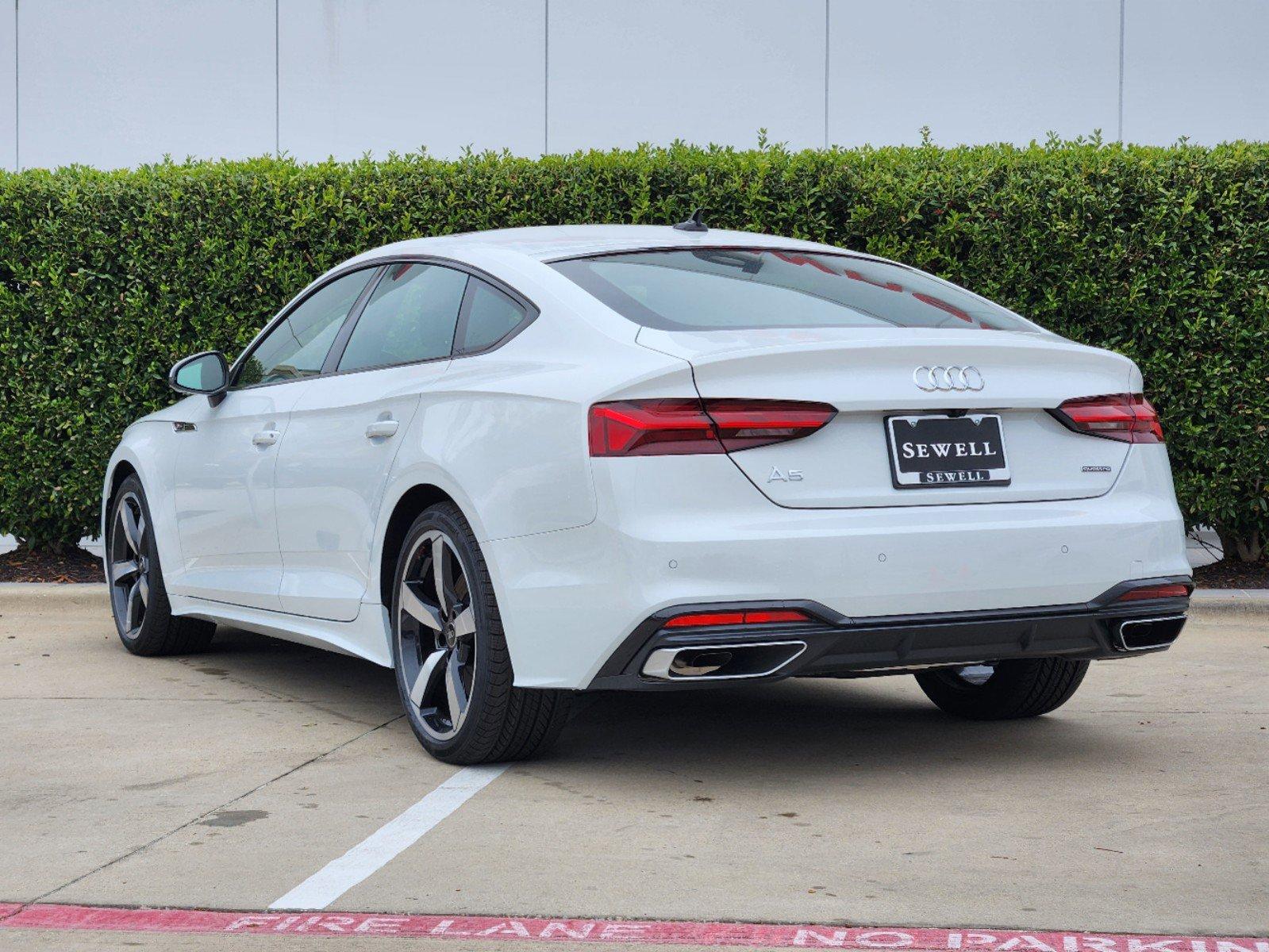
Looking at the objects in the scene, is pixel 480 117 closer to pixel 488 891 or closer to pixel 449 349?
pixel 449 349

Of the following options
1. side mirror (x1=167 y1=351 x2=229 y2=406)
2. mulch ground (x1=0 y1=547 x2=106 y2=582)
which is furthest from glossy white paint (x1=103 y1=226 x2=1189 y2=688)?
mulch ground (x1=0 y1=547 x2=106 y2=582)

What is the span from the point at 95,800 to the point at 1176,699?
12.6ft

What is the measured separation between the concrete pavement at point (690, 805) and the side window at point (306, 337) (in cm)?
124

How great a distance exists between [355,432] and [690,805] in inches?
69.1

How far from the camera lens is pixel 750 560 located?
4.17 meters

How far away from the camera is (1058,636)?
4.50 meters

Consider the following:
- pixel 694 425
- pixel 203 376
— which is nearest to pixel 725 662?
pixel 694 425

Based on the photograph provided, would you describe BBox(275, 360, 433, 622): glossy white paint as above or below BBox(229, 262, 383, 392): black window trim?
below

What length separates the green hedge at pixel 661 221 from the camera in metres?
8.82

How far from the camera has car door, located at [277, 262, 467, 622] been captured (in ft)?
17.2

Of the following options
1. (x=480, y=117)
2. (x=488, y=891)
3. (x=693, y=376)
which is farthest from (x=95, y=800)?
(x=480, y=117)

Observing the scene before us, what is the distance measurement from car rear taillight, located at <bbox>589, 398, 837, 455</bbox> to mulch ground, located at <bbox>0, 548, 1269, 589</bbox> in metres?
5.59

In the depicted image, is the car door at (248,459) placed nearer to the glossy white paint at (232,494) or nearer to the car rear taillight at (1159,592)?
the glossy white paint at (232,494)

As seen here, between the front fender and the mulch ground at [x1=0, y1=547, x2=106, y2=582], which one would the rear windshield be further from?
the mulch ground at [x1=0, y1=547, x2=106, y2=582]
